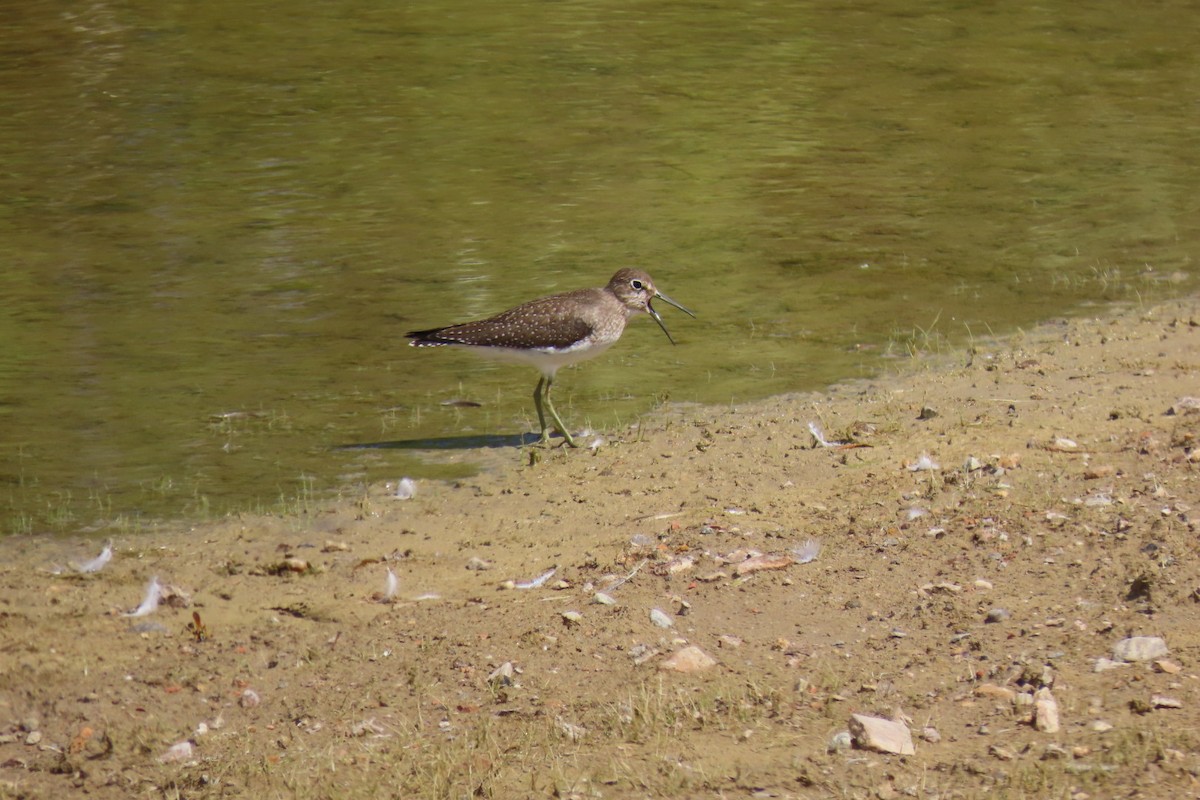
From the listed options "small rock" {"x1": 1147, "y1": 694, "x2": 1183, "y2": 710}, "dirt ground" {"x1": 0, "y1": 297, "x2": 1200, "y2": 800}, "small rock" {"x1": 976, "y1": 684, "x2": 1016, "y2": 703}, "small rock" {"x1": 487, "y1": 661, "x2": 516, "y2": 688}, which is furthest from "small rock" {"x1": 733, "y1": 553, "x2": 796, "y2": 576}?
"small rock" {"x1": 1147, "y1": 694, "x2": 1183, "y2": 710}

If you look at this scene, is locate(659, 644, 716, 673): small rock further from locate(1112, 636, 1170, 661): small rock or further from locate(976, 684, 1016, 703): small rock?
locate(1112, 636, 1170, 661): small rock

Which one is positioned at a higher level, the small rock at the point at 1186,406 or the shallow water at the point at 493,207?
the small rock at the point at 1186,406

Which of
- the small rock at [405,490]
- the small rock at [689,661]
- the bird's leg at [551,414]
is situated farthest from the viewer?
the bird's leg at [551,414]

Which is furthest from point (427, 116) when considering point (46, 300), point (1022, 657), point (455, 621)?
point (1022, 657)

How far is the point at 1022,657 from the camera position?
20.0 ft

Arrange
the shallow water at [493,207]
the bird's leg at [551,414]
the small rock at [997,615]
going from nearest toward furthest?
the small rock at [997,615], the bird's leg at [551,414], the shallow water at [493,207]

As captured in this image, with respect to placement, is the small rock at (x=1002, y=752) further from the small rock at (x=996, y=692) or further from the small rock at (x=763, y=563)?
the small rock at (x=763, y=563)

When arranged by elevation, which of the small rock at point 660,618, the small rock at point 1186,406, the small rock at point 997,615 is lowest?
the small rock at point 660,618

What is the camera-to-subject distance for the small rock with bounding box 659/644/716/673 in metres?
6.25

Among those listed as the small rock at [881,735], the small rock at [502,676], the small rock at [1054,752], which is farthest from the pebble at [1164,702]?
the small rock at [502,676]

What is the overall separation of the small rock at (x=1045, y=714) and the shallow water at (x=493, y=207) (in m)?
4.36

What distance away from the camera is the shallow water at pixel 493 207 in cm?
1015

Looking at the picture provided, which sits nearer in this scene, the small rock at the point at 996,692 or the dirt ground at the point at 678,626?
the dirt ground at the point at 678,626

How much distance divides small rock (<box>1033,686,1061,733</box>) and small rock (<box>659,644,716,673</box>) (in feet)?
4.13
